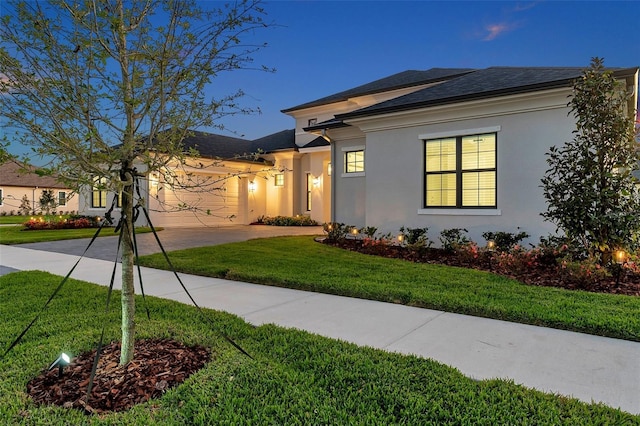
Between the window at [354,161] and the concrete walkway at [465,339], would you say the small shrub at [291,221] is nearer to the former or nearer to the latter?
the window at [354,161]

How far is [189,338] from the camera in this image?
347 cm

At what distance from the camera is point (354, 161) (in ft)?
Answer: 40.5

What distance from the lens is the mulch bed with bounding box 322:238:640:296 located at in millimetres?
5620

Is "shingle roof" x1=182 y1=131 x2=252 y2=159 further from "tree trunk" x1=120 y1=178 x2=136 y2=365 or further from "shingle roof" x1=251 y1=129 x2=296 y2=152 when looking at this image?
"tree trunk" x1=120 y1=178 x2=136 y2=365

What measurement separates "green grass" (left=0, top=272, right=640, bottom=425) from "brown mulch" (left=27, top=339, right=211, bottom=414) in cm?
10

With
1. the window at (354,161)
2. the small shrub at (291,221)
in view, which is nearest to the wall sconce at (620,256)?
the window at (354,161)

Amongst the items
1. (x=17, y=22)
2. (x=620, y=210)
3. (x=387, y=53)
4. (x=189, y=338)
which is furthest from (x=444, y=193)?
(x=387, y=53)

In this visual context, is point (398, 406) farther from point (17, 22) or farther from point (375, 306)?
point (17, 22)

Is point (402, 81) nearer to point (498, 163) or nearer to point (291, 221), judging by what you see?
point (291, 221)

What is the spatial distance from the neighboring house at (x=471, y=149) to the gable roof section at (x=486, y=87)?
2 cm

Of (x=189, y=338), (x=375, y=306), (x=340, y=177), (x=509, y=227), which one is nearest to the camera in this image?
(x=189, y=338)

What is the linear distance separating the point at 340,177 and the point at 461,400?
10.4m

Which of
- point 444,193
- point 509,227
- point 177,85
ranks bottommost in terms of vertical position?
point 509,227

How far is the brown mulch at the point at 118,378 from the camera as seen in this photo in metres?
2.49
